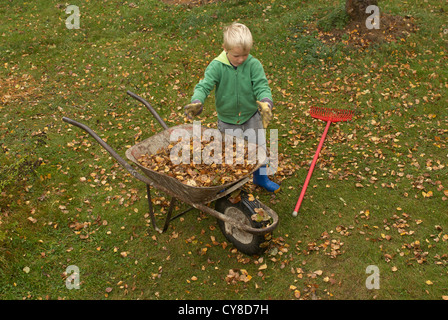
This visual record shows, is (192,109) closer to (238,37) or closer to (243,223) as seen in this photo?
(238,37)

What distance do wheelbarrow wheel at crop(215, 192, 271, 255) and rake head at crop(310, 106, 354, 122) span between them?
102 inches

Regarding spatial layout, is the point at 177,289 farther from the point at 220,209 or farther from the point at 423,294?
the point at 423,294

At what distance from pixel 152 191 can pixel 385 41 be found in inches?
230

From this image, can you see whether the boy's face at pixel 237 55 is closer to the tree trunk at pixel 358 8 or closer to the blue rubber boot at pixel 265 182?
the blue rubber boot at pixel 265 182

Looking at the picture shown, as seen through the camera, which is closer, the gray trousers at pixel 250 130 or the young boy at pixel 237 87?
the young boy at pixel 237 87

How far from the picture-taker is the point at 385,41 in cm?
757

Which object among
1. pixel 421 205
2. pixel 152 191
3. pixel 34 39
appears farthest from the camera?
pixel 34 39

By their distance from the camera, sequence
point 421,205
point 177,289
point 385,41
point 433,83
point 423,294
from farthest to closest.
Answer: point 385,41
point 433,83
point 421,205
point 177,289
point 423,294

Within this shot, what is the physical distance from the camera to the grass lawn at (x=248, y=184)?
13.8ft

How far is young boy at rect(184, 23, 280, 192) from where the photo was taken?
3906mm

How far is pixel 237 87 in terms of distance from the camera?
14.2 ft

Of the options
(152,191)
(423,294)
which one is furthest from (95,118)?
(423,294)

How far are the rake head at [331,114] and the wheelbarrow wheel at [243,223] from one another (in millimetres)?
2592

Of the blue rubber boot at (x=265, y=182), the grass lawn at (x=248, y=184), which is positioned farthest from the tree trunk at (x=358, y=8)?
the blue rubber boot at (x=265, y=182)
